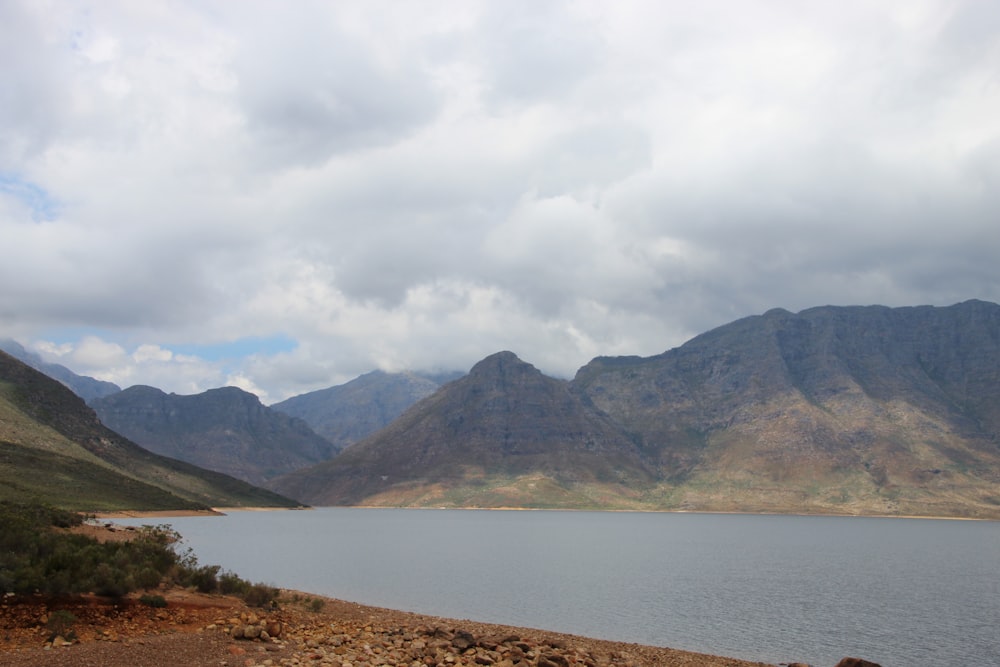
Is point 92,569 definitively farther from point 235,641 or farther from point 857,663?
point 857,663

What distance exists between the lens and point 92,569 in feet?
112

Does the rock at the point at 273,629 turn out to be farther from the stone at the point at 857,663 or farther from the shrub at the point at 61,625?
the stone at the point at 857,663

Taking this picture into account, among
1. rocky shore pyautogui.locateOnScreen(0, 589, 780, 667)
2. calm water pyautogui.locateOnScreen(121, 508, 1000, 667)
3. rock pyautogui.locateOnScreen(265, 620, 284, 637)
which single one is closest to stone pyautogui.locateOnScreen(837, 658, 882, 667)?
rocky shore pyautogui.locateOnScreen(0, 589, 780, 667)

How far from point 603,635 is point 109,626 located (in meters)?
35.4

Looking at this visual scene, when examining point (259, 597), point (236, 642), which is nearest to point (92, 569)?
point (236, 642)

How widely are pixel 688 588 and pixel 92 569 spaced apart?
66.7m

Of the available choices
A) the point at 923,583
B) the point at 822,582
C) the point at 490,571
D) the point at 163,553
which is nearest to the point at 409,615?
the point at 163,553

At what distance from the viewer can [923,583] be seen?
311ft

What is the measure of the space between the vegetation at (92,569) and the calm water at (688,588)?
24117mm

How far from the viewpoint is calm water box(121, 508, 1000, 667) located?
5641cm

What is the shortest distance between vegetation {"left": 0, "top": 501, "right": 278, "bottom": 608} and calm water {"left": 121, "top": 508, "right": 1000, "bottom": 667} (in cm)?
2412

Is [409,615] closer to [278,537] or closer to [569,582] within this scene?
[569,582]

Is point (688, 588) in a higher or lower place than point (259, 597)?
lower

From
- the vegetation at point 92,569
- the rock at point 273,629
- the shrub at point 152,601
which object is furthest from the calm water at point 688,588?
the shrub at point 152,601
